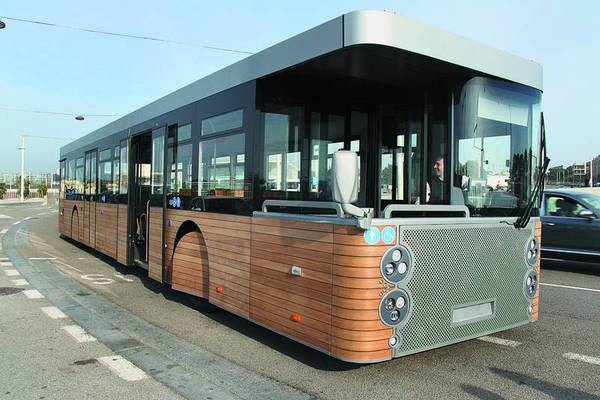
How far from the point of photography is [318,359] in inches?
187

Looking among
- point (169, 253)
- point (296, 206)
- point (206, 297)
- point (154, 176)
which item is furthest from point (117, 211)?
point (296, 206)

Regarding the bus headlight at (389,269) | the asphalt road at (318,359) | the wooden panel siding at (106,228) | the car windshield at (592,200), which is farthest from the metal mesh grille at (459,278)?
the wooden panel siding at (106,228)

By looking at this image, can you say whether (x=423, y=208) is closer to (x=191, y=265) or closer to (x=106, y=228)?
(x=191, y=265)

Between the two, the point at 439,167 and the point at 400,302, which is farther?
the point at 439,167

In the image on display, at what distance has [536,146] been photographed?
4.94 metres

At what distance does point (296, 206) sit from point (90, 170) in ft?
30.3

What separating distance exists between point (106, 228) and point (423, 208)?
8287mm

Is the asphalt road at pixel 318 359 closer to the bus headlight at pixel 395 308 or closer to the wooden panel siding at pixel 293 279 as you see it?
the wooden panel siding at pixel 293 279

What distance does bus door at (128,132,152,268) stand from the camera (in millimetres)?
8734

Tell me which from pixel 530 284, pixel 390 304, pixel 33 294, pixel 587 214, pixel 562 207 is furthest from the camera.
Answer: pixel 562 207

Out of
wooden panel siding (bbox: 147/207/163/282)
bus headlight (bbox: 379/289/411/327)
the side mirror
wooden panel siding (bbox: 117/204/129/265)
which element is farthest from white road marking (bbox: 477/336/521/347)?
wooden panel siding (bbox: 117/204/129/265)

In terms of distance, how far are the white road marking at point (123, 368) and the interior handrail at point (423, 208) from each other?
2513 millimetres

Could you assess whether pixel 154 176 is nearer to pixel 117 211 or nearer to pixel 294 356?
pixel 117 211

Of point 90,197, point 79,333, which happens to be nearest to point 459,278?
point 79,333
